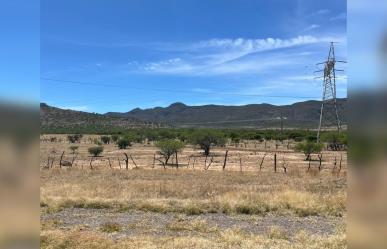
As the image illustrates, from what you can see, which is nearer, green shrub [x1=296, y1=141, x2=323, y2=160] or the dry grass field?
the dry grass field

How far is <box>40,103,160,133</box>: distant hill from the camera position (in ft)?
461

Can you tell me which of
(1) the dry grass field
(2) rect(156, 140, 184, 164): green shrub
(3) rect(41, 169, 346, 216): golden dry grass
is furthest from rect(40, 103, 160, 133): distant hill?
(1) the dry grass field

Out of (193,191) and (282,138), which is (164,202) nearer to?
(193,191)

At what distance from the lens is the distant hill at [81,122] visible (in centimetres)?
14054

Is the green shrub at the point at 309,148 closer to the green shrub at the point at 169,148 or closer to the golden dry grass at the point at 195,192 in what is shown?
the green shrub at the point at 169,148

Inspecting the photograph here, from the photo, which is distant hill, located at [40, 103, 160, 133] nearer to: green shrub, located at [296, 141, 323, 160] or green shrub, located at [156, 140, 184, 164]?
green shrub, located at [156, 140, 184, 164]

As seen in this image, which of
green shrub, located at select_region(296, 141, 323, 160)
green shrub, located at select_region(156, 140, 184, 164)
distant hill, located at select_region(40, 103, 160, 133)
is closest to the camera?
green shrub, located at select_region(156, 140, 184, 164)

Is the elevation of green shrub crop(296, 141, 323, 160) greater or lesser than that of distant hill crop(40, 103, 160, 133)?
lesser

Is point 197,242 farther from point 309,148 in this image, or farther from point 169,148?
point 309,148

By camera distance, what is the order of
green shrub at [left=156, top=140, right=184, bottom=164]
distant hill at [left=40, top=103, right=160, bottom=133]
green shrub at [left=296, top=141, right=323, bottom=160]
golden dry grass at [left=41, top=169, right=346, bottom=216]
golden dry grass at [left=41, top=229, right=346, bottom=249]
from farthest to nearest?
distant hill at [left=40, top=103, right=160, bottom=133] → green shrub at [left=296, top=141, right=323, bottom=160] → green shrub at [left=156, top=140, right=184, bottom=164] → golden dry grass at [left=41, top=169, right=346, bottom=216] → golden dry grass at [left=41, top=229, right=346, bottom=249]

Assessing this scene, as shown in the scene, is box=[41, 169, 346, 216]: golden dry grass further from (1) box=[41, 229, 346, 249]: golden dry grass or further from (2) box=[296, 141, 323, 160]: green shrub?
(2) box=[296, 141, 323, 160]: green shrub

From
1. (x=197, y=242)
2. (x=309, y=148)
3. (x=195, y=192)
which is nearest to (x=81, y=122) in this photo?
(x=309, y=148)

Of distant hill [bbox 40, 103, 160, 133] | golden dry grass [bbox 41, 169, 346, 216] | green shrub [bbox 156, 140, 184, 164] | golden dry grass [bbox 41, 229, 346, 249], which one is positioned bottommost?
golden dry grass [bbox 41, 169, 346, 216]

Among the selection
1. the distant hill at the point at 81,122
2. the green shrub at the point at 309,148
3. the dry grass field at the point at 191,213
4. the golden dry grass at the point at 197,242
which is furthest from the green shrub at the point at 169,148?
the distant hill at the point at 81,122
